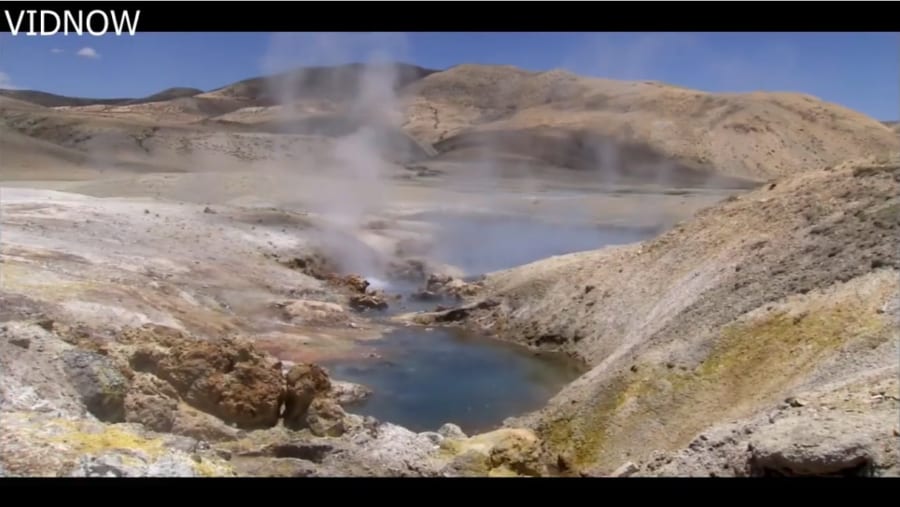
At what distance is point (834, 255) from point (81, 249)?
1871 centimetres

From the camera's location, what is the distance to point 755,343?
1315 cm

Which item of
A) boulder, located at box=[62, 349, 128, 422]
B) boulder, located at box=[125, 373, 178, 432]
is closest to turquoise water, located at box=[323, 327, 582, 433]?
boulder, located at box=[125, 373, 178, 432]

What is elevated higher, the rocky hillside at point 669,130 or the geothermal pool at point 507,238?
the rocky hillside at point 669,130

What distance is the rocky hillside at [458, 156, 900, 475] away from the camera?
860 centimetres

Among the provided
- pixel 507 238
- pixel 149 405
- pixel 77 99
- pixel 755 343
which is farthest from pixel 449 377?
pixel 77 99

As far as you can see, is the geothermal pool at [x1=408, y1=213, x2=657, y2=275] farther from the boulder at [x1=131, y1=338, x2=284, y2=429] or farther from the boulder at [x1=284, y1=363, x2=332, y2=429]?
the boulder at [x1=131, y1=338, x2=284, y2=429]

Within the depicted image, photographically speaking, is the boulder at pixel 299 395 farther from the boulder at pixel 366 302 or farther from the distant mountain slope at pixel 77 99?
the distant mountain slope at pixel 77 99

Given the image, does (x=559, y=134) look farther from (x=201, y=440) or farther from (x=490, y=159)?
(x=201, y=440)

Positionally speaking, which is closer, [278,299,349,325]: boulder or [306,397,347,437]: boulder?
[306,397,347,437]: boulder

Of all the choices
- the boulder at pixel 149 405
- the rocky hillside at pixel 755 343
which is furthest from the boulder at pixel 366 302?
the boulder at pixel 149 405


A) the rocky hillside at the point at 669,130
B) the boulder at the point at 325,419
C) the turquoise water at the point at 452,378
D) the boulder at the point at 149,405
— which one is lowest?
the turquoise water at the point at 452,378

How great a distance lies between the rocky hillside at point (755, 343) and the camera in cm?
860

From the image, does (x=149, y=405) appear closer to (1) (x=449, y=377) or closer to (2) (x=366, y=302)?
(1) (x=449, y=377)

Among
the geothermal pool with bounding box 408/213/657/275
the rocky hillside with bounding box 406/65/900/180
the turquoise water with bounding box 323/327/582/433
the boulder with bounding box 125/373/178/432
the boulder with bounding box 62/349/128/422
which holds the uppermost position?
the rocky hillside with bounding box 406/65/900/180
